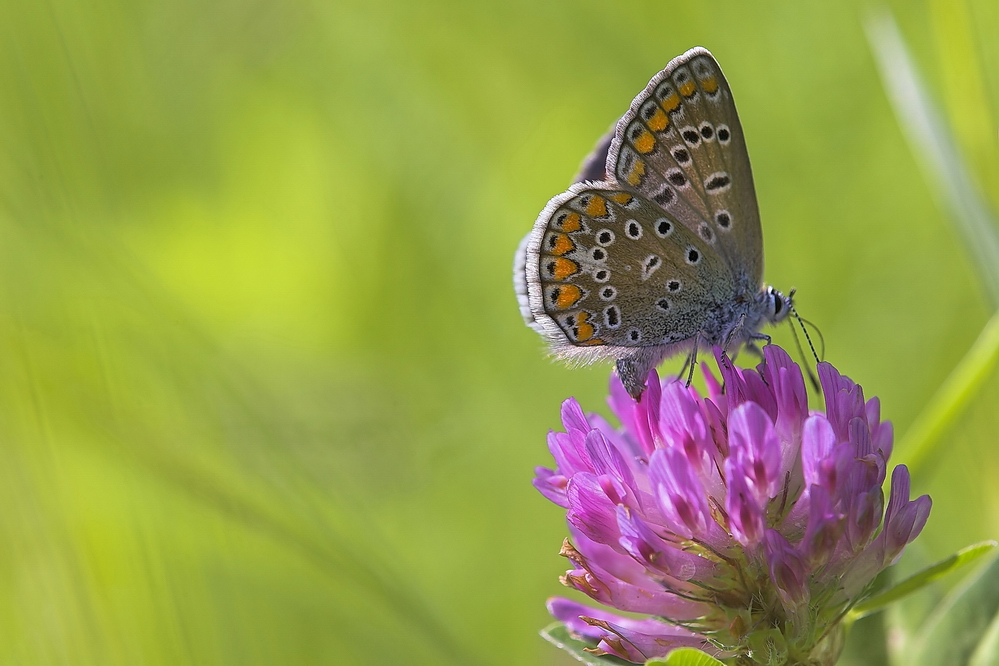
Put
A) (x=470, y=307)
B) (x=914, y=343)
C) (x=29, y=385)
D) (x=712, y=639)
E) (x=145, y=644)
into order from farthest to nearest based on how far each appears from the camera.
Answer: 1. (x=470, y=307)
2. (x=914, y=343)
3. (x=29, y=385)
4. (x=145, y=644)
5. (x=712, y=639)

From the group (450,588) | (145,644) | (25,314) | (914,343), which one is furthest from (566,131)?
(145,644)

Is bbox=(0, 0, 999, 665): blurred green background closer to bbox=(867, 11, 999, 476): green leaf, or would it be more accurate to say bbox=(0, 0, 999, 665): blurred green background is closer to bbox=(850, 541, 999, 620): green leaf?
bbox=(867, 11, 999, 476): green leaf

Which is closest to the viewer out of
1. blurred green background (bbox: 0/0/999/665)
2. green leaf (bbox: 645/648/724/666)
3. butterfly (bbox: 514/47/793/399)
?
green leaf (bbox: 645/648/724/666)

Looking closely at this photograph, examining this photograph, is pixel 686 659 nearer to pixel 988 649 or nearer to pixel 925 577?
pixel 925 577

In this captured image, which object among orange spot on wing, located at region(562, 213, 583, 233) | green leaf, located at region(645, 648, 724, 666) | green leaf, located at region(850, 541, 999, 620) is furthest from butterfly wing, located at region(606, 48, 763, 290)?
green leaf, located at region(645, 648, 724, 666)

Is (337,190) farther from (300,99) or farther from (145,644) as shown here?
(145,644)

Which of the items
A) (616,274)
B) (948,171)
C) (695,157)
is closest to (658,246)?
(616,274)
